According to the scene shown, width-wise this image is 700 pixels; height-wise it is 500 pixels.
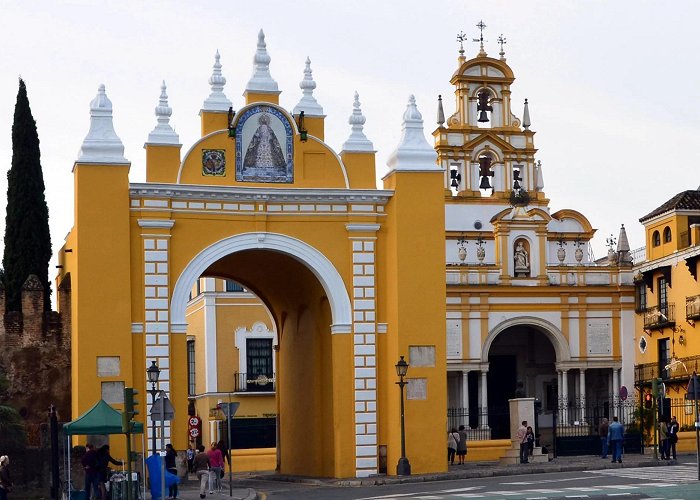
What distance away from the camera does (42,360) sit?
36594 millimetres

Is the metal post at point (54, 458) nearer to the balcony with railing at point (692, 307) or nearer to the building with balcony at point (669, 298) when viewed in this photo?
the building with balcony at point (669, 298)

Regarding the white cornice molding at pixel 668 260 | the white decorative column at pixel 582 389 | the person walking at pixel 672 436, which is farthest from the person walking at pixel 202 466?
the white decorative column at pixel 582 389

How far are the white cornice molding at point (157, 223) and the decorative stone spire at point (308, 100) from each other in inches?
172

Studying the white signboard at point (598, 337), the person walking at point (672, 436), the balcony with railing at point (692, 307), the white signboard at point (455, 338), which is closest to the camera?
the person walking at point (672, 436)

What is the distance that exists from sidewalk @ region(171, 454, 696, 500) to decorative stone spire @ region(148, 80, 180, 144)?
8383 millimetres

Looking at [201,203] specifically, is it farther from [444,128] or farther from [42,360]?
[444,128]

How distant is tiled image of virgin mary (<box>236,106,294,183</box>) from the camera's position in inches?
1399

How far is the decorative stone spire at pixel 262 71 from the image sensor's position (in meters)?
36.0

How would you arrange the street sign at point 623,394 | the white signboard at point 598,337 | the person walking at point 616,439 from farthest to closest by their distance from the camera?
the white signboard at point 598,337 < the street sign at point 623,394 < the person walking at point 616,439

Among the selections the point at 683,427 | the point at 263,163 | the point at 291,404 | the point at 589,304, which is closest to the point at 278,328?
the point at 291,404

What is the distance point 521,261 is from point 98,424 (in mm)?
31374

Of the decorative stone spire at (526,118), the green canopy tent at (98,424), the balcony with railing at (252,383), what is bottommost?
the green canopy tent at (98,424)

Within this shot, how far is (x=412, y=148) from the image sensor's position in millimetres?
36125

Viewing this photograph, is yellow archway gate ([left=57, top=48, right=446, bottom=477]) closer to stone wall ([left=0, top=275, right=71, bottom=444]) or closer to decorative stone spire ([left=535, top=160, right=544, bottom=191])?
stone wall ([left=0, top=275, right=71, bottom=444])
